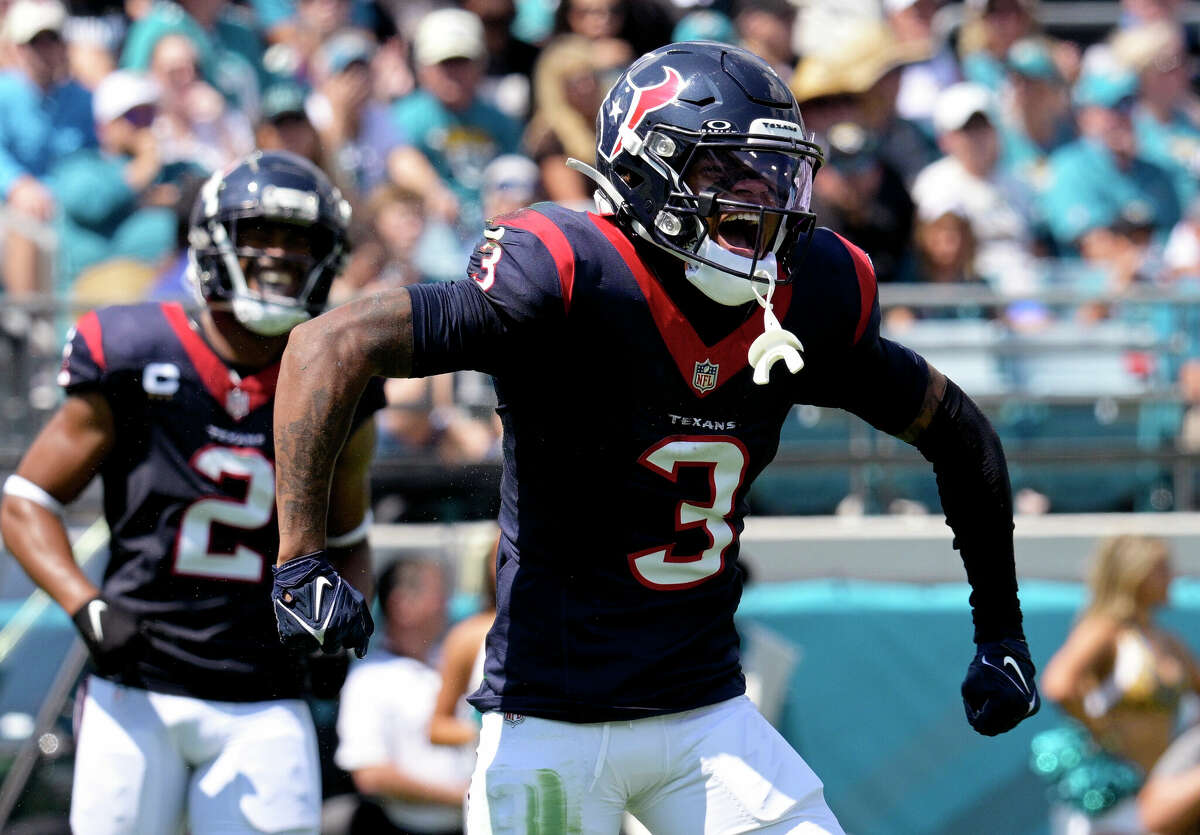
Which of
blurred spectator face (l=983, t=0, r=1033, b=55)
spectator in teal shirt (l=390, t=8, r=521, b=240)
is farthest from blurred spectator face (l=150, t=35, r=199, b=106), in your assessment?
blurred spectator face (l=983, t=0, r=1033, b=55)

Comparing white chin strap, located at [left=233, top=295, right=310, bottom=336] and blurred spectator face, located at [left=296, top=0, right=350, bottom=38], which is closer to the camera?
white chin strap, located at [left=233, top=295, right=310, bottom=336]

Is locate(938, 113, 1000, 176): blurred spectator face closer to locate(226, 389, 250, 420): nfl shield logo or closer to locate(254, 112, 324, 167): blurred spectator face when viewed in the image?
locate(254, 112, 324, 167): blurred spectator face

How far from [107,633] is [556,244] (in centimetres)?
153

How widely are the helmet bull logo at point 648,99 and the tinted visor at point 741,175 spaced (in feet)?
0.39

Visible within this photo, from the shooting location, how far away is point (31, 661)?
5.29m

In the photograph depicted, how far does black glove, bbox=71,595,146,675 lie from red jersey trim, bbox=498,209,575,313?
4.72 ft

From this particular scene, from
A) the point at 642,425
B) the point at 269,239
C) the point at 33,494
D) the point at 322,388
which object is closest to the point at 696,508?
the point at 642,425

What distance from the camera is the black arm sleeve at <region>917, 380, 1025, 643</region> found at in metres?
3.09

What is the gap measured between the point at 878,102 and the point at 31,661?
14.5ft

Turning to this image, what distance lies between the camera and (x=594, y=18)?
7633 mm

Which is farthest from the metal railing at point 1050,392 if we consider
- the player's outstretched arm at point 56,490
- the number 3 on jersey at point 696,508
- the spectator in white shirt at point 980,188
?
Answer: the number 3 on jersey at point 696,508

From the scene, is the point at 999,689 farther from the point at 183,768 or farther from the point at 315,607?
the point at 183,768

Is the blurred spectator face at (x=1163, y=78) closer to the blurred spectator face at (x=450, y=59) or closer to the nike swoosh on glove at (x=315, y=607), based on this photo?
the blurred spectator face at (x=450, y=59)

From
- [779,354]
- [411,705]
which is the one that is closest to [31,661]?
[411,705]
